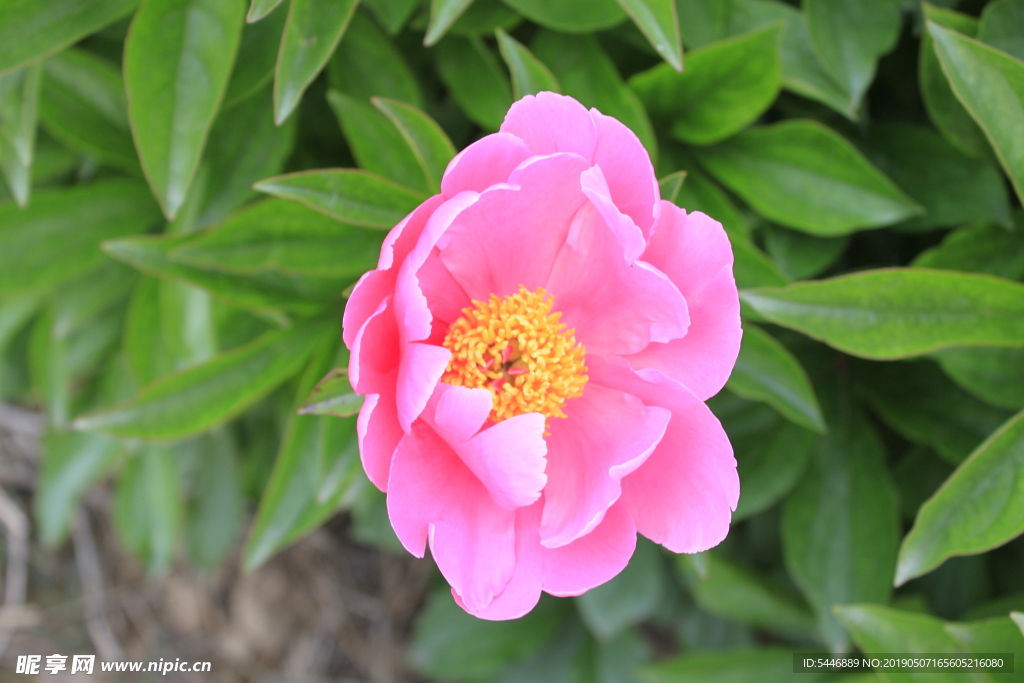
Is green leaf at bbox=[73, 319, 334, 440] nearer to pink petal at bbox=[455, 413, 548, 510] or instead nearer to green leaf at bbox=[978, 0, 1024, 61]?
pink petal at bbox=[455, 413, 548, 510]

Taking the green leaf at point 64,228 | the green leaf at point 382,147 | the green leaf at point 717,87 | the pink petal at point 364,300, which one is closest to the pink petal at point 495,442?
the pink petal at point 364,300

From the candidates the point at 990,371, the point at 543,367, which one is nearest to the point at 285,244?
the point at 543,367

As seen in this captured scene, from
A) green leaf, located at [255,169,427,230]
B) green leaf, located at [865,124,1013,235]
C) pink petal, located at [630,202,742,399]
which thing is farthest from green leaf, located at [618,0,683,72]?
green leaf, located at [865,124,1013,235]

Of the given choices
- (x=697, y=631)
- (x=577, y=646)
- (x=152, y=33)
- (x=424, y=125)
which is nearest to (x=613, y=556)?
(x=424, y=125)

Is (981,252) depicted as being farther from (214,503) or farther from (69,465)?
(69,465)

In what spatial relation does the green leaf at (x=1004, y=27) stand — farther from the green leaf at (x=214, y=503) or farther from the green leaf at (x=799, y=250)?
the green leaf at (x=214, y=503)

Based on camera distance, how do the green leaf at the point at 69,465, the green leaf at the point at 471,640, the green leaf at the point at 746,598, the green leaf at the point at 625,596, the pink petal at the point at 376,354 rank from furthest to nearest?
the green leaf at the point at 471,640 → the green leaf at the point at 69,465 → the green leaf at the point at 625,596 → the green leaf at the point at 746,598 → the pink petal at the point at 376,354
